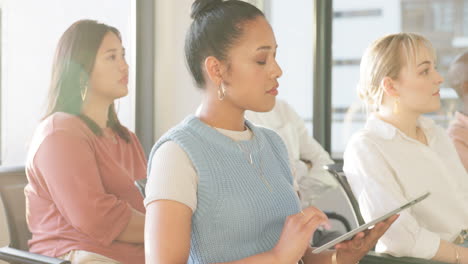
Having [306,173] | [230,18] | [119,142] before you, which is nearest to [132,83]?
[306,173]

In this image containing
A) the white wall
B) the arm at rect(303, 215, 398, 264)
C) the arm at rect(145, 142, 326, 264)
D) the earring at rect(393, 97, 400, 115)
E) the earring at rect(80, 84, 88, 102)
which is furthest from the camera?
the white wall

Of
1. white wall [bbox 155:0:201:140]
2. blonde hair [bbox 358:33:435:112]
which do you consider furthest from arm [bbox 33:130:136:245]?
white wall [bbox 155:0:201:140]

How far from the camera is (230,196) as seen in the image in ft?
3.97

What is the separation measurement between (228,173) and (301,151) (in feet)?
6.61

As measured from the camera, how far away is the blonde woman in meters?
1.66

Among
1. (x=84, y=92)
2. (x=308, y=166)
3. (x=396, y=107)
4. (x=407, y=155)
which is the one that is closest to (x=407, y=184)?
(x=407, y=155)

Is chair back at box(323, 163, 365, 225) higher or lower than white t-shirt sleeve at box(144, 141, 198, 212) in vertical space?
lower

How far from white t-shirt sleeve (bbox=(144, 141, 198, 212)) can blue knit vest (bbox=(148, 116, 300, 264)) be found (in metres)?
0.02

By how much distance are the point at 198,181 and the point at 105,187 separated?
2.77 feet

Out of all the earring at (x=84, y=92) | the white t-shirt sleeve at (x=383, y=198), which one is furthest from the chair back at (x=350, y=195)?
the earring at (x=84, y=92)

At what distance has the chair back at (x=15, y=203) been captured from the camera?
1811mm

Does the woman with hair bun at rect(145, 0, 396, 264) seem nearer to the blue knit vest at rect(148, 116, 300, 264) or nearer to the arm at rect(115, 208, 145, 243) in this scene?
the blue knit vest at rect(148, 116, 300, 264)

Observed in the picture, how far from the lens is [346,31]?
13.6ft

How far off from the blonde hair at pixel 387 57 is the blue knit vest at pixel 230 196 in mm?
698
